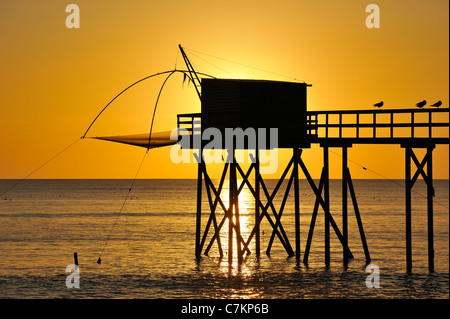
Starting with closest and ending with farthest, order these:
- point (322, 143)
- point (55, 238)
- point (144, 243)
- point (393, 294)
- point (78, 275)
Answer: point (393, 294)
point (322, 143)
point (78, 275)
point (144, 243)
point (55, 238)

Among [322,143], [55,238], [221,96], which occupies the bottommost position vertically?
[55,238]

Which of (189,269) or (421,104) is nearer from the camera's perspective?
(421,104)

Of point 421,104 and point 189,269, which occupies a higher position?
point 421,104

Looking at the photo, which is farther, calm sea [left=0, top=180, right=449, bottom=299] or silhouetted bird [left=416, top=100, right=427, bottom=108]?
silhouetted bird [left=416, top=100, right=427, bottom=108]

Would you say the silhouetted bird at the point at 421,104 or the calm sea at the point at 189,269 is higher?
the silhouetted bird at the point at 421,104

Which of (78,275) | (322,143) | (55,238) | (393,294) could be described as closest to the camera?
(393,294)

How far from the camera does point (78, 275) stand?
34.5 meters

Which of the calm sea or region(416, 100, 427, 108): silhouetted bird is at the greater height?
region(416, 100, 427, 108): silhouetted bird

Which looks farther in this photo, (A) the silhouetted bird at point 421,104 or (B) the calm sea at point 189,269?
(A) the silhouetted bird at point 421,104
